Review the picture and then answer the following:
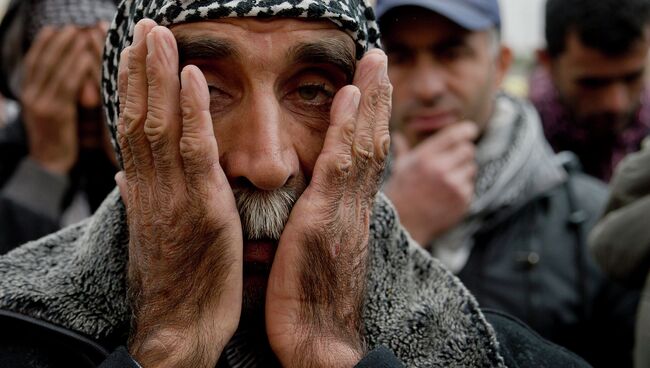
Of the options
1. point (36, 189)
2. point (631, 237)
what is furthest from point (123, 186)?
point (36, 189)

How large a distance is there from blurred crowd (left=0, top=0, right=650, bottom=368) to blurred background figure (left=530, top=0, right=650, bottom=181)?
76 cm

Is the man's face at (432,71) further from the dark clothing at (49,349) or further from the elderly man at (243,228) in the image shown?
the dark clothing at (49,349)

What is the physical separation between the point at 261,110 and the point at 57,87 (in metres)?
2.13

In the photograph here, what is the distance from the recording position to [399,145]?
4.21 meters

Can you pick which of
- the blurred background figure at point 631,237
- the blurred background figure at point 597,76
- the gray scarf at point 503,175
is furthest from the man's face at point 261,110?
the blurred background figure at point 597,76

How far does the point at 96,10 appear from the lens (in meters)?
3.96

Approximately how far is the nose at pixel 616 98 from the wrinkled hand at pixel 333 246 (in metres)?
3.17

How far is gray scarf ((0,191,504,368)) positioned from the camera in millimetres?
2119

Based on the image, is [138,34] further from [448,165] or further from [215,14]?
[448,165]

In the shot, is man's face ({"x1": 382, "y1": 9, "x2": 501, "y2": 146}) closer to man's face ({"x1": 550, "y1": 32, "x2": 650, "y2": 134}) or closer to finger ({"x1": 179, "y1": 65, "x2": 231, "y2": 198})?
man's face ({"x1": 550, "y1": 32, "x2": 650, "y2": 134})

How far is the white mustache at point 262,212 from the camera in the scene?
2100 millimetres

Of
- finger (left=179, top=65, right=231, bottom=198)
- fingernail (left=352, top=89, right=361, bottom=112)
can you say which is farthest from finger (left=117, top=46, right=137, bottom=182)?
fingernail (left=352, top=89, right=361, bottom=112)

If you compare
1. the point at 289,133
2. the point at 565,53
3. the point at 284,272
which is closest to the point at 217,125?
the point at 289,133

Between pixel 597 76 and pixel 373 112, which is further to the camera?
pixel 597 76
